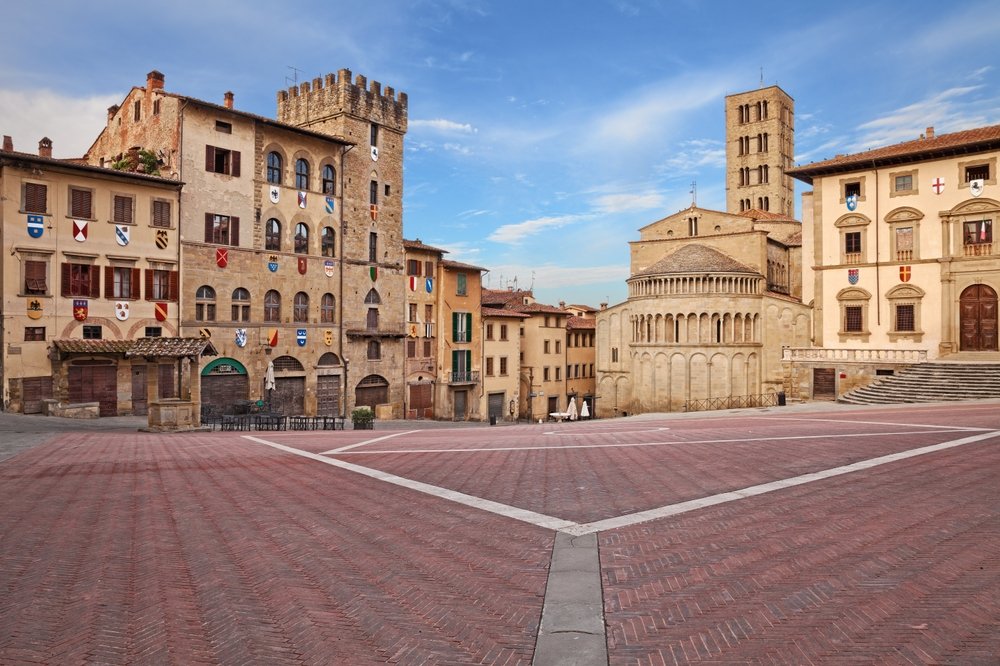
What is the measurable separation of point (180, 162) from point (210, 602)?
3404cm

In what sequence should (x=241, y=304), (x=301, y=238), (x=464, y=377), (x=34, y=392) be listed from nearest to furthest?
(x=34, y=392) < (x=241, y=304) < (x=301, y=238) < (x=464, y=377)

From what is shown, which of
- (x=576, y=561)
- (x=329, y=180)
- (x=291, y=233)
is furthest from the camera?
(x=329, y=180)

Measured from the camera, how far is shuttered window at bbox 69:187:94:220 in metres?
31.7

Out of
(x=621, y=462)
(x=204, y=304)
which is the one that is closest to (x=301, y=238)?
(x=204, y=304)

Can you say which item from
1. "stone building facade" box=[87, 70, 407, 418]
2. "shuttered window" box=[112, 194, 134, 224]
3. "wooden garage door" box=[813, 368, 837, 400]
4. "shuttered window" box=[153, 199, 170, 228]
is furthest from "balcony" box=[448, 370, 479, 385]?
"shuttered window" box=[112, 194, 134, 224]

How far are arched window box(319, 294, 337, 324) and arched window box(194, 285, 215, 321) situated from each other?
23.4 ft

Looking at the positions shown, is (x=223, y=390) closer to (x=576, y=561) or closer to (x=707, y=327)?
(x=576, y=561)

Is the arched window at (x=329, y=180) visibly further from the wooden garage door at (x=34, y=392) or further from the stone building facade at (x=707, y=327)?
the stone building facade at (x=707, y=327)

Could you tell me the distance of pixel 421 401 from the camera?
50719mm

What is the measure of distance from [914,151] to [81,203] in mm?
44666

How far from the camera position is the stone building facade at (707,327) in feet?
173

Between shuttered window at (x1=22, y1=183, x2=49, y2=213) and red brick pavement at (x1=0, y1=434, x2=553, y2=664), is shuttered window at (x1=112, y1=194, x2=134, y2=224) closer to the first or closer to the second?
shuttered window at (x1=22, y1=183, x2=49, y2=213)

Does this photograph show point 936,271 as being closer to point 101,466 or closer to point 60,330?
point 101,466

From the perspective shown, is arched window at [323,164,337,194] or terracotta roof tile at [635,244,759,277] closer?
arched window at [323,164,337,194]
